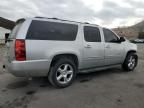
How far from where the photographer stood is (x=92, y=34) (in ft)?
17.3

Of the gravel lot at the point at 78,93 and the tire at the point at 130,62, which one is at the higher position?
the tire at the point at 130,62

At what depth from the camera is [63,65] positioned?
455 cm

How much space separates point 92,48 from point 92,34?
0.49 meters

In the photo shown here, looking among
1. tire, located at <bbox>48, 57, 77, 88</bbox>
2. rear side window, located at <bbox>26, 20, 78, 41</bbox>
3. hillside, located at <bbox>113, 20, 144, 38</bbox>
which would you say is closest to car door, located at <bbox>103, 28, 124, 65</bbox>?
rear side window, located at <bbox>26, 20, 78, 41</bbox>

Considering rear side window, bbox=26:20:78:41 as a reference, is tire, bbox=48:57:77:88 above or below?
below

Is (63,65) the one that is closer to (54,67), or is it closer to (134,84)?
(54,67)

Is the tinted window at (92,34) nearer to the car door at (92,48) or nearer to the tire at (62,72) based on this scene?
the car door at (92,48)

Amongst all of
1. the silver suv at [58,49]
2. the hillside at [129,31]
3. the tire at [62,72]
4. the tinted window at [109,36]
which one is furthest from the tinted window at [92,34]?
the hillside at [129,31]

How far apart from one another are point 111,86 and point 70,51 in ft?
5.06

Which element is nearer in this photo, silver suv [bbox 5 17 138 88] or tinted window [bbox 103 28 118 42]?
silver suv [bbox 5 17 138 88]

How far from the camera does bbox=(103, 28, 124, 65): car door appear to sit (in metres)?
5.66

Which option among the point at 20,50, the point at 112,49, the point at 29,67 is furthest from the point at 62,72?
the point at 112,49

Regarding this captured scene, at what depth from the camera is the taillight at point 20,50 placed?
3779 mm

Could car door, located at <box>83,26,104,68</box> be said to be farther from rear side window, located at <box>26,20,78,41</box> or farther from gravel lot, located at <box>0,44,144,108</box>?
gravel lot, located at <box>0,44,144,108</box>
